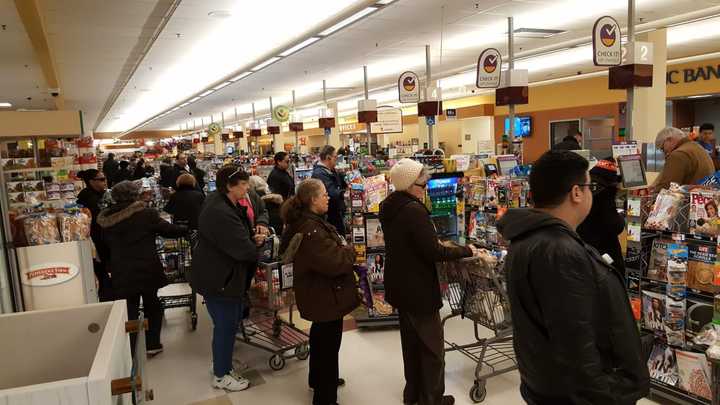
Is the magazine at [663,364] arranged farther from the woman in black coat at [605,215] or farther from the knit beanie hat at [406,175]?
the knit beanie hat at [406,175]

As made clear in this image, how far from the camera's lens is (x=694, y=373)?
3250mm

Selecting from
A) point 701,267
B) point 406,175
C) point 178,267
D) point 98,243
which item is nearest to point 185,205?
point 178,267

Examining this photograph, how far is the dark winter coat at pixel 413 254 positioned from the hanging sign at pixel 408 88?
7.31m

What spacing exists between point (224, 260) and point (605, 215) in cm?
277

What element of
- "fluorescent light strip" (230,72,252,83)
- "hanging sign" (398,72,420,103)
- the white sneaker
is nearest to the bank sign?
"hanging sign" (398,72,420,103)

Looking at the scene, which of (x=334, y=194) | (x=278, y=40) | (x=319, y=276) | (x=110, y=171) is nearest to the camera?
(x=319, y=276)

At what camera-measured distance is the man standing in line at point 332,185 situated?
6992 millimetres

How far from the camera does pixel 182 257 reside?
5.52m

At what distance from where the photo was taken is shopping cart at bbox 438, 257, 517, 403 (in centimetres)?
364

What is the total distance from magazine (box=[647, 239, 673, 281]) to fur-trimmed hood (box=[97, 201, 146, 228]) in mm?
3907

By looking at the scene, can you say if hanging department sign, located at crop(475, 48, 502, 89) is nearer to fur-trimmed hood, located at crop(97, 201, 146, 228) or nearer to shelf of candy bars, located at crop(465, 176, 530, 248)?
shelf of candy bars, located at crop(465, 176, 530, 248)

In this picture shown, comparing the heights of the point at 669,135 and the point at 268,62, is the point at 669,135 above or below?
below

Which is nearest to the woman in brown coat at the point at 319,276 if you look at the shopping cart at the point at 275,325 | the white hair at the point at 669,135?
the shopping cart at the point at 275,325

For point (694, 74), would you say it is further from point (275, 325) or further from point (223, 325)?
point (223, 325)
